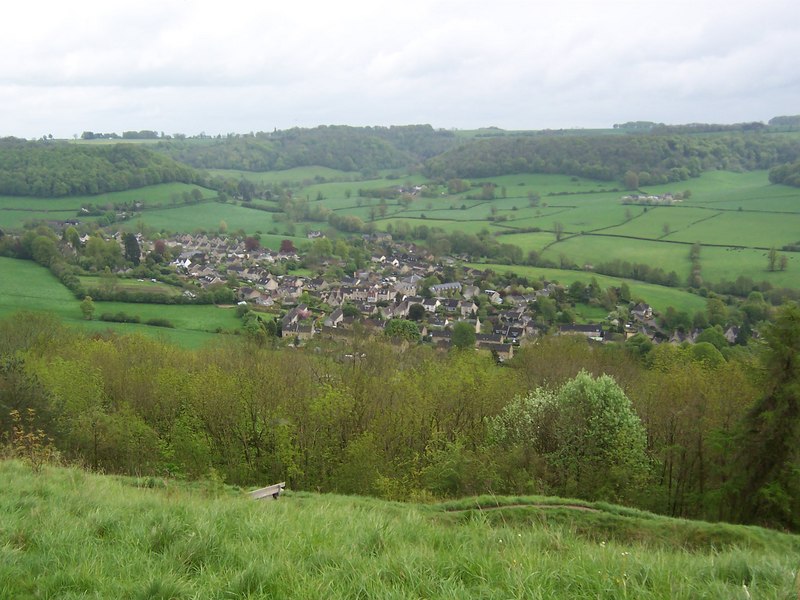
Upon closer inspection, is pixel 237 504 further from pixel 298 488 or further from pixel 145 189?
pixel 145 189

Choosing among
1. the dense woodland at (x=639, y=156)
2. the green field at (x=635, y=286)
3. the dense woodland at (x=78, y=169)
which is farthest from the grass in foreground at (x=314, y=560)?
the dense woodland at (x=639, y=156)

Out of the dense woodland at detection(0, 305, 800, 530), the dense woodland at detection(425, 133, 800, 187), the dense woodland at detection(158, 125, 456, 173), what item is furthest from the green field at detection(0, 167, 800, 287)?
the dense woodland at detection(0, 305, 800, 530)

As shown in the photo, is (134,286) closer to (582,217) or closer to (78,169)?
(78,169)

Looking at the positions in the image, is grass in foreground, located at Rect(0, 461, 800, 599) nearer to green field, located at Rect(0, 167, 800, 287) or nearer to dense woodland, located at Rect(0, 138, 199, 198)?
green field, located at Rect(0, 167, 800, 287)

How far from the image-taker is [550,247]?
252 ft

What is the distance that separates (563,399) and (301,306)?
4280 cm

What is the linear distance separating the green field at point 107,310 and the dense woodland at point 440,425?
682 inches

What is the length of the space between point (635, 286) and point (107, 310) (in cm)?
4765

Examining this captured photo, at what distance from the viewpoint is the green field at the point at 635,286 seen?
54531 millimetres

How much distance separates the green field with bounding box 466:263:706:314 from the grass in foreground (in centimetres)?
5200

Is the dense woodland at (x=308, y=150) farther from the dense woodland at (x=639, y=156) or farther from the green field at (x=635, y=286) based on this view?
the green field at (x=635, y=286)

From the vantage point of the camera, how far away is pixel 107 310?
48.8 m

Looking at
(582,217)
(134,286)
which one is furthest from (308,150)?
(134,286)

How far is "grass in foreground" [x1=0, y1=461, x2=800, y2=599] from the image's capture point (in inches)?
182
